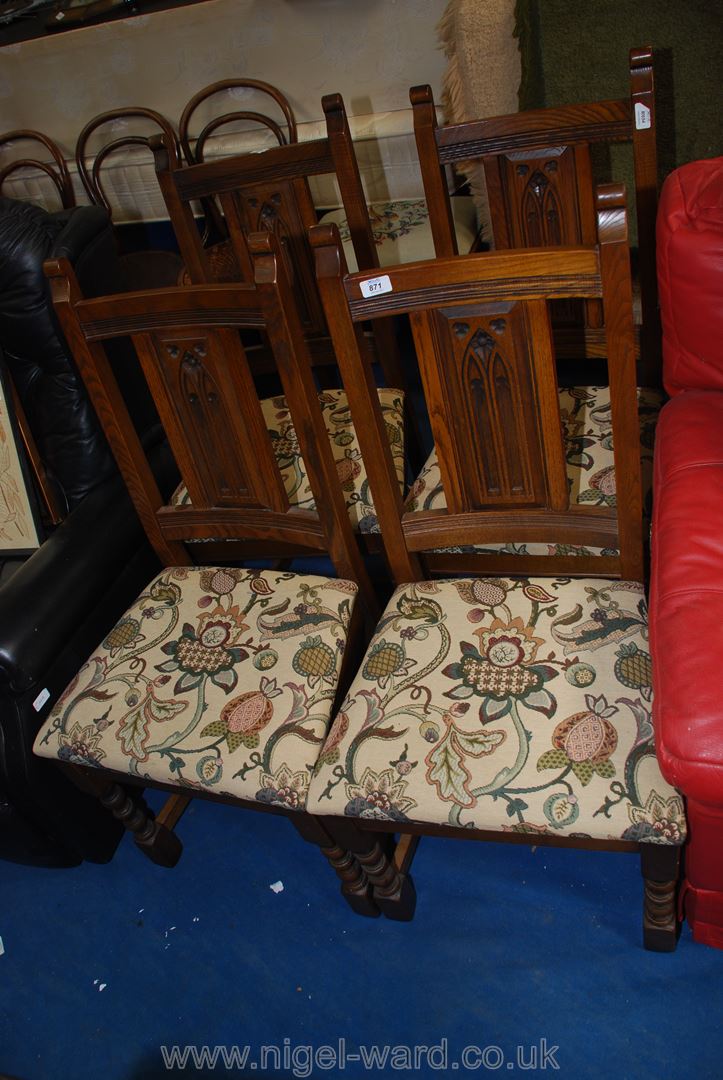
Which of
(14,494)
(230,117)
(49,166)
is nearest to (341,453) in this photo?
(14,494)

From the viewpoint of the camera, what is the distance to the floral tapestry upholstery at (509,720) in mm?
983

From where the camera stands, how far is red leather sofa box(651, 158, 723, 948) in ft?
2.86

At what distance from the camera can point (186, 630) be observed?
1.32 meters

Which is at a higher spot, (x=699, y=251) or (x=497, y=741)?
(x=699, y=251)

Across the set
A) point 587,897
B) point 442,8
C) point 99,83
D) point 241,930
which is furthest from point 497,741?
point 99,83

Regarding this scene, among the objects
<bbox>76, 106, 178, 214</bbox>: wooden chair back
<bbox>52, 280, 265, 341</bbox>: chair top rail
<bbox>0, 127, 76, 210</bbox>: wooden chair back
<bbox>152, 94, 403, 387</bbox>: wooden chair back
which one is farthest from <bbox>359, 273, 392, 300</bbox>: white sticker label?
<bbox>0, 127, 76, 210</bbox>: wooden chair back

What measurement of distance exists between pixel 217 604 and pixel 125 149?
202cm

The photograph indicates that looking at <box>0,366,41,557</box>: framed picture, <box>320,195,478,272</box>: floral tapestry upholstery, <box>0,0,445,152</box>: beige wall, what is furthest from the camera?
<box>0,0,445,152</box>: beige wall

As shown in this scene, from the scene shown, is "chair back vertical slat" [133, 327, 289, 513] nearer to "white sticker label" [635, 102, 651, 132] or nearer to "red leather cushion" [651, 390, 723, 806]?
"red leather cushion" [651, 390, 723, 806]

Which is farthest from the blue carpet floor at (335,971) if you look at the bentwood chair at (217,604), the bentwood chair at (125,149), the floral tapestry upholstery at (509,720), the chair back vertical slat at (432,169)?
the bentwood chair at (125,149)

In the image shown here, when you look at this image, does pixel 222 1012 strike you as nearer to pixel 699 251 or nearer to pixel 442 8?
pixel 699 251

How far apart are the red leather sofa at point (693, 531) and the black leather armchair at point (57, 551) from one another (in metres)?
0.90

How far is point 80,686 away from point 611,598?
30.8 inches

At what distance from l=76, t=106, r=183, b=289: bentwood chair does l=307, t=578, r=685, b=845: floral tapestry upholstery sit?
1605mm
